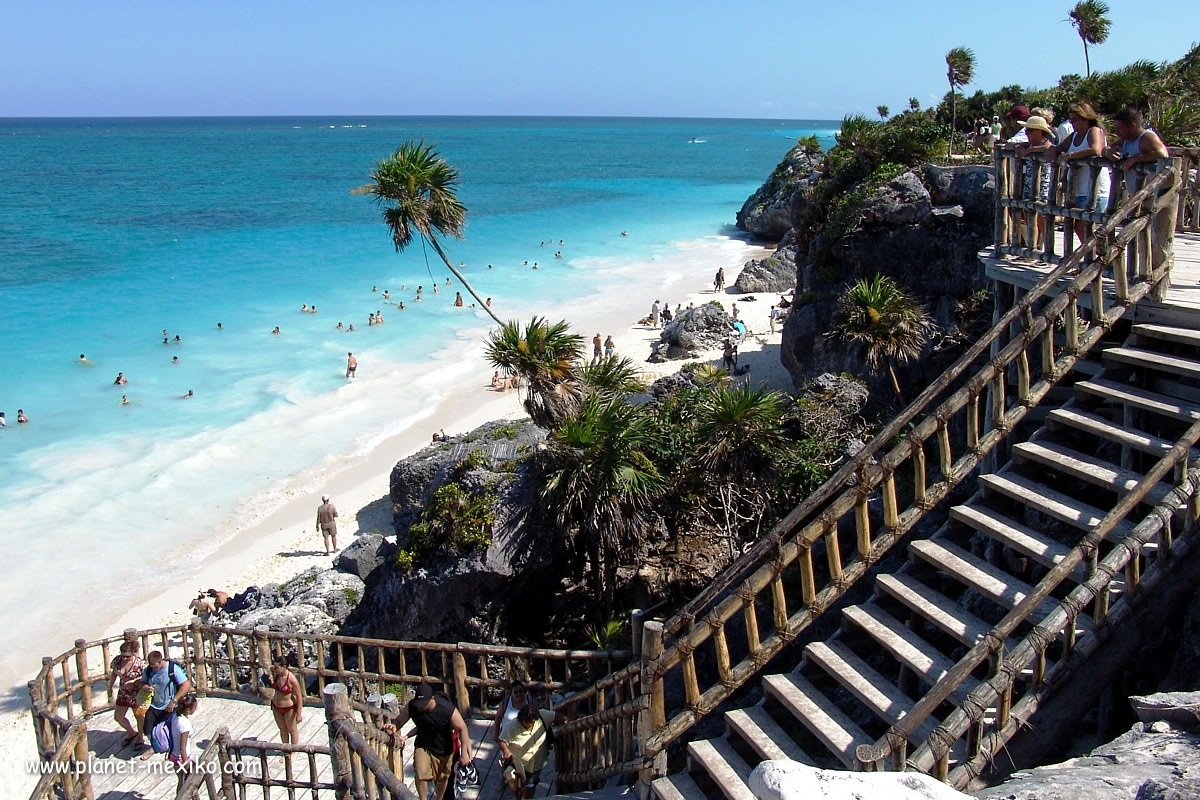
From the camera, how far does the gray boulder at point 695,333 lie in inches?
1277

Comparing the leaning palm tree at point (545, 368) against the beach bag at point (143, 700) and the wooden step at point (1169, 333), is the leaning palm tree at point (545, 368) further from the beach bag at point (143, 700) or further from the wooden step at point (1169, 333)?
the wooden step at point (1169, 333)

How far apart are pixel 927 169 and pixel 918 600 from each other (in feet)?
47.8

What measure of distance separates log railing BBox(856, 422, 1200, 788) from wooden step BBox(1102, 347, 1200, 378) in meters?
1.20

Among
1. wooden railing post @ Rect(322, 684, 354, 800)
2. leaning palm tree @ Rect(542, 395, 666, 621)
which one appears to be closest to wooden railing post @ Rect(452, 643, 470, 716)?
leaning palm tree @ Rect(542, 395, 666, 621)

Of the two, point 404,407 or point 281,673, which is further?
point 404,407

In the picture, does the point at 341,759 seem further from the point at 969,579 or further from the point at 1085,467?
the point at 1085,467

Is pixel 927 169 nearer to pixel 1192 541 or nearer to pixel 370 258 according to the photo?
pixel 1192 541

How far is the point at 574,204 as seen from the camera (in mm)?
86938

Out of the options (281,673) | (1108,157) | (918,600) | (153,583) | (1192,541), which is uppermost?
(1108,157)

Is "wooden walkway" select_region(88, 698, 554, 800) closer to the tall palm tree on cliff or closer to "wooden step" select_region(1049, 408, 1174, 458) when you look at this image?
"wooden step" select_region(1049, 408, 1174, 458)

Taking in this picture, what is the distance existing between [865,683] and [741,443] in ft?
20.1

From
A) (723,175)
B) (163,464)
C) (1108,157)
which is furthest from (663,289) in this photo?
(723,175)

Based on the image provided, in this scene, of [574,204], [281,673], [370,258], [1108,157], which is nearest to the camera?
A: [1108,157]

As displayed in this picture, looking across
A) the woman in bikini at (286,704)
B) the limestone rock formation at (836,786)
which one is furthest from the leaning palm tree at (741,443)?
the limestone rock formation at (836,786)
